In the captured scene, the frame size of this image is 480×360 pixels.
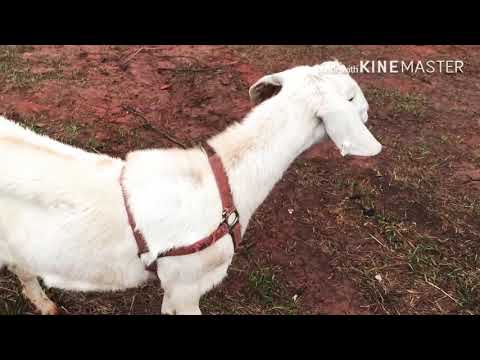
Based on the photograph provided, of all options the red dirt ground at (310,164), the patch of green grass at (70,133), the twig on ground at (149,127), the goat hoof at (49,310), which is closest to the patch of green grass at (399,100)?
the red dirt ground at (310,164)

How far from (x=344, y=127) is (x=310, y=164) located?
2523 millimetres

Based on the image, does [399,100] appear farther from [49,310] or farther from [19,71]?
[19,71]

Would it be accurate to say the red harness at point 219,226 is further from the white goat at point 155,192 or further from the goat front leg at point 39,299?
the goat front leg at point 39,299

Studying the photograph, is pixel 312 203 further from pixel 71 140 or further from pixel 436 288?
pixel 71 140

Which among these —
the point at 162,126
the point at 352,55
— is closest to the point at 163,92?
the point at 162,126

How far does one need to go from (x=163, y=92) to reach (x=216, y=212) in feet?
13.3

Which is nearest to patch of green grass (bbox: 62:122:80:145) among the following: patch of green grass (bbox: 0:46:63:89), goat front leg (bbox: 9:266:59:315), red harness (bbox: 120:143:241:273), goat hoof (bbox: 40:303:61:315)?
patch of green grass (bbox: 0:46:63:89)

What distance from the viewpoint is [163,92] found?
20.9 ft

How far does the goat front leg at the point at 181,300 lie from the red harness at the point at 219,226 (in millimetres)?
220

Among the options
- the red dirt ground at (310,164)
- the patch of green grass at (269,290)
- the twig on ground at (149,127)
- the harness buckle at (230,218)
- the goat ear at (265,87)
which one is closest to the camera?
the harness buckle at (230,218)

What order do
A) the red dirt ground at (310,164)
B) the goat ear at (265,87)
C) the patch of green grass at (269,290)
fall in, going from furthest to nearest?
the red dirt ground at (310,164) < the patch of green grass at (269,290) < the goat ear at (265,87)

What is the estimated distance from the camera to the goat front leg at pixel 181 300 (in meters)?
2.83

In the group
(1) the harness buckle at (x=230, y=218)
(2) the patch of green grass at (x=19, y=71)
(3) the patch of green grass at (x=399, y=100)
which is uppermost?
(2) the patch of green grass at (x=19, y=71)

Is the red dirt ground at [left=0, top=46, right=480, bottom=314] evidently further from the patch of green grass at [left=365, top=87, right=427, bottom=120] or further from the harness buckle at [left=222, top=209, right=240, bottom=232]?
the harness buckle at [left=222, top=209, right=240, bottom=232]
